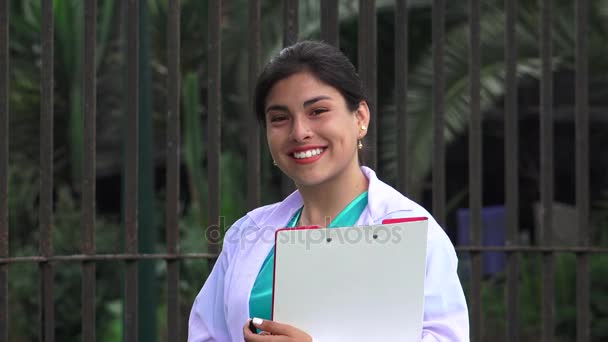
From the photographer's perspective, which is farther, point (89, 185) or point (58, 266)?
point (58, 266)

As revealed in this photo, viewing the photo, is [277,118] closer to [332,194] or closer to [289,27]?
[332,194]

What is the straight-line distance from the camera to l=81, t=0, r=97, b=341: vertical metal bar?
312 centimetres

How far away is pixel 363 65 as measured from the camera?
11.1 ft

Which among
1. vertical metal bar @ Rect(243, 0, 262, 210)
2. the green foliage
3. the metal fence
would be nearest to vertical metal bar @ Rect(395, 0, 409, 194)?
the metal fence

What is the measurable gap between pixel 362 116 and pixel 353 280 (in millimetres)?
423

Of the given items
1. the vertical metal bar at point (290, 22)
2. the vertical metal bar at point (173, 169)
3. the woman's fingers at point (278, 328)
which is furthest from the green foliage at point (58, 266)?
the woman's fingers at point (278, 328)

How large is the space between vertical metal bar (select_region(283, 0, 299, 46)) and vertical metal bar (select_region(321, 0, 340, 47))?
0.09 metres

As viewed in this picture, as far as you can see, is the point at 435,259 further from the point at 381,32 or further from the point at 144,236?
the point at 381,32

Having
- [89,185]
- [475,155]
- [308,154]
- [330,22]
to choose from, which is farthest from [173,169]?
[308,154]

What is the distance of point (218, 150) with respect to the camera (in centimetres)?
328

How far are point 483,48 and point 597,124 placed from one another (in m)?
3.01

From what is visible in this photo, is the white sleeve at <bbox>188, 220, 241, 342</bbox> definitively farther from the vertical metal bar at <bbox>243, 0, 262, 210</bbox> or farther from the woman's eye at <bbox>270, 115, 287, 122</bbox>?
the vertical metal bar at <bbox>243, 0, 262, 210</bbox>

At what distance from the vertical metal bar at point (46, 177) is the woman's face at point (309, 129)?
1215mm

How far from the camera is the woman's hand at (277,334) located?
72.0 inches
